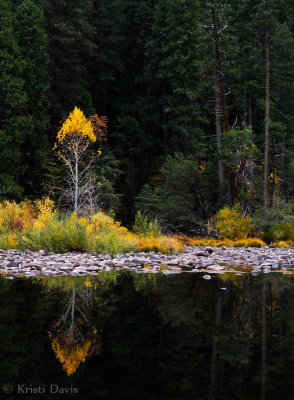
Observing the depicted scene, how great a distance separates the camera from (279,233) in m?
17.2

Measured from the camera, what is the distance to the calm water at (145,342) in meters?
2.83

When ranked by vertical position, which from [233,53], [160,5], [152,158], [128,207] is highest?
[160,5]

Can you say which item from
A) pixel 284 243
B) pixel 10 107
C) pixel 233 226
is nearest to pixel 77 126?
pixel 10 107

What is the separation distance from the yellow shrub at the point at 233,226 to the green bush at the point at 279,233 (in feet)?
2.37

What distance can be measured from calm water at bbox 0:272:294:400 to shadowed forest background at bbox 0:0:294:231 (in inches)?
517

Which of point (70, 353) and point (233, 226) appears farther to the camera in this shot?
point (233, 226)

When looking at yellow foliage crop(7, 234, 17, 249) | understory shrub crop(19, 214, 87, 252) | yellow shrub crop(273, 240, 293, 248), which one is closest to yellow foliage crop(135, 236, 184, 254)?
understory shrub crop(19, 214, 87, 252)

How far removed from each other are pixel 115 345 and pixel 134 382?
83 centimetres

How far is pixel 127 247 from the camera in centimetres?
1166

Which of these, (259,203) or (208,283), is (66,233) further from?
(259,203)

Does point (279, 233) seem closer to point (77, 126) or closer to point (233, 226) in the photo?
point (233, 226)

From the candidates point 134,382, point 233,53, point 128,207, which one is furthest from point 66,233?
point 128,207

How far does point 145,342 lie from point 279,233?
14.3 m

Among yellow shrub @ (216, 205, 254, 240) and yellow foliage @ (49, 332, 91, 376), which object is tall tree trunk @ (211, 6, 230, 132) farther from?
yellow foliage @ (49, 332, 91, 376)
